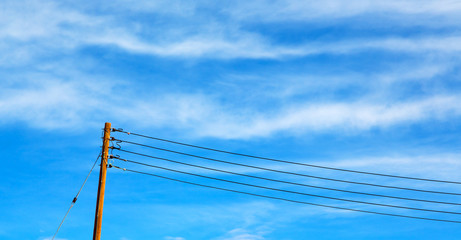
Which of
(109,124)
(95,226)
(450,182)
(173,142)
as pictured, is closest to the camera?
(95,226)

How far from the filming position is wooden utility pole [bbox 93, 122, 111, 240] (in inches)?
1075

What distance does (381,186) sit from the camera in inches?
1359

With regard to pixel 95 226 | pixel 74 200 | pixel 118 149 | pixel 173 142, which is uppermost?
pixel 173 142

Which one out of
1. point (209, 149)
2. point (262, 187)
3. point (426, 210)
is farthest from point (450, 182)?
point (209, 149)

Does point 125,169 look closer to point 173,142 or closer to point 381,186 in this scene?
point 173,142

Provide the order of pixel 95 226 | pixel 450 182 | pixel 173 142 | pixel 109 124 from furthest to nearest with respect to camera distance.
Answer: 1. pixel 450 182
2. pixel 173 142
3. pixel 109 124
4. pixel 95 226

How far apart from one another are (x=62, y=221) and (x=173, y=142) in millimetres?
7592

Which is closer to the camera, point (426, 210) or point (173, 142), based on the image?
point (173, 142)

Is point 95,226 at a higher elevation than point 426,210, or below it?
below

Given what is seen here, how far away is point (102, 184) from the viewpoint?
28391 mm

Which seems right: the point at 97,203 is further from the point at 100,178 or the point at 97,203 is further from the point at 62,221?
the point at 62,221

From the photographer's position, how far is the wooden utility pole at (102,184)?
27.3 m

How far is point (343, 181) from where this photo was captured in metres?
34.4

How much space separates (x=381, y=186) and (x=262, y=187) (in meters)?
7.37
